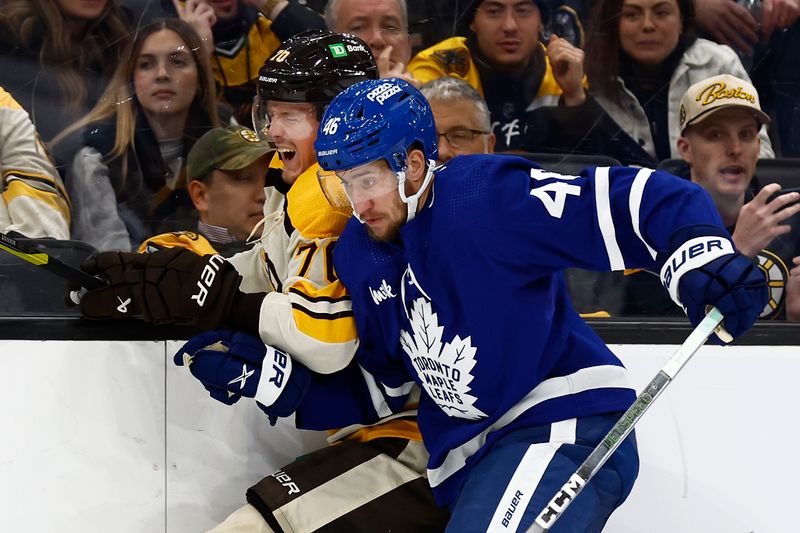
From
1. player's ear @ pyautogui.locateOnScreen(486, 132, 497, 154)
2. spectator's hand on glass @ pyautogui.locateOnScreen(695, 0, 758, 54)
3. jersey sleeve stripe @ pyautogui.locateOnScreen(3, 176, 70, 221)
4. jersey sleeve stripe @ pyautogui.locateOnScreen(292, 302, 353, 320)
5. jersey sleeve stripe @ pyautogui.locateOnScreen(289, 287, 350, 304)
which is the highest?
spectator's hand on glass @ pyautogui.locateOnScreen(695, 0, 758, 54)

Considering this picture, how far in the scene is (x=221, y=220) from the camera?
261cm

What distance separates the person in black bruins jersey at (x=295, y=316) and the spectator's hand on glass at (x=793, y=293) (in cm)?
104

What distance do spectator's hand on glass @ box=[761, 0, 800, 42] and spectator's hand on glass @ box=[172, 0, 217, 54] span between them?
5.05 ft

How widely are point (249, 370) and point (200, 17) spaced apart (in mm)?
1242

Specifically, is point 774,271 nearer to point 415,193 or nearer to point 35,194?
point 415,193

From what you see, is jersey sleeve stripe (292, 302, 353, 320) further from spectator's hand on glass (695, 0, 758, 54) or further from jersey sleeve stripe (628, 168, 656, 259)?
spectator's hand on glass (695, 0, 758, 54)

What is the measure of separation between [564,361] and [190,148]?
131 centimetres

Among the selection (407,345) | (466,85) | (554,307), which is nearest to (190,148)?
(466,85)

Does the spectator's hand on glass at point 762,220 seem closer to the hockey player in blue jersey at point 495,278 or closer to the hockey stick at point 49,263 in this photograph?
the hockey player in blue jersey at point 495,278

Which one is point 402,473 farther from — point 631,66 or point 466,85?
point 631,66

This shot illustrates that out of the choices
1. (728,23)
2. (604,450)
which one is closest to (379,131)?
(604,450)

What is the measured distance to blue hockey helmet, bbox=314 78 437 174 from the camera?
1.68 meters

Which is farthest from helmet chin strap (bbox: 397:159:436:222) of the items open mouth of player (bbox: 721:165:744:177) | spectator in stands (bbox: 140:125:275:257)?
open mouth of player (bbox: 721:165:744:177)

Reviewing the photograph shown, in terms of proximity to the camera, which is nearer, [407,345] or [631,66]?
[407,345]
